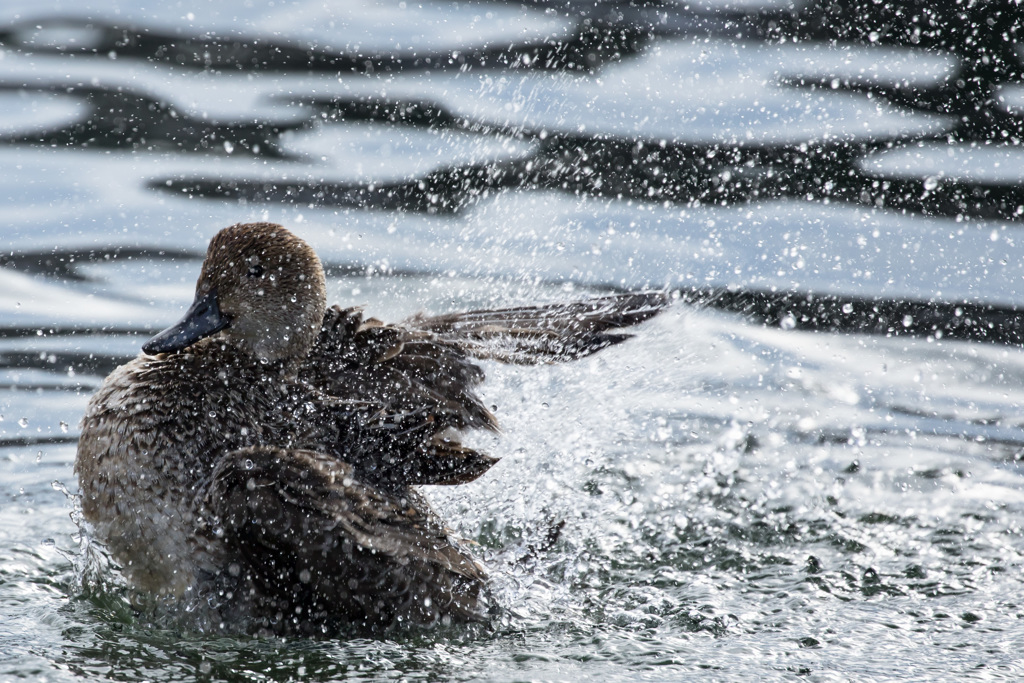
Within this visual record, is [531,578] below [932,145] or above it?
below

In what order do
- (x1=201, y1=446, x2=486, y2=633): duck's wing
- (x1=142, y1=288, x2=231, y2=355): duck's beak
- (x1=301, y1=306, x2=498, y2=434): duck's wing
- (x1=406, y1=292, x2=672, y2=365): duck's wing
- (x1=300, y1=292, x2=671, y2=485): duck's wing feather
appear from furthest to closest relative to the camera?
(x1=406, y1=292, x2=672, y2=365): duck's wing
(x1=301, y1=306, x2=498, y2=434): duck's wing
(x1=142, y1=288, x2=231, y2=355): duck's beak
(x1=300, y1=292, x2=671, y2=485): duck's wing feather
(x1=201, y1=446, x2=486, y2=633): duck's wing

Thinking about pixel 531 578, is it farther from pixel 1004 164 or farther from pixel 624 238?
pixel 1004 164

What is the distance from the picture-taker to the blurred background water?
4.17 metres

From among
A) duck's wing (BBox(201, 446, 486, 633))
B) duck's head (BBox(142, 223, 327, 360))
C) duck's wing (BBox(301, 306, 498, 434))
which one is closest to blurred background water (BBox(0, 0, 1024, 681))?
duck's wing (BBox(201, 446, 486, 633))

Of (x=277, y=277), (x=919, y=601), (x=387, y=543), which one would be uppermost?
(x=277, y=277)

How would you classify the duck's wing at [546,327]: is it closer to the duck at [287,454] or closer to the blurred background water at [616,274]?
the duck at [287,454]

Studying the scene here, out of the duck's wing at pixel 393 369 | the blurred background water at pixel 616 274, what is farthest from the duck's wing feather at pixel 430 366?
the blurred background water at pixel 616 274

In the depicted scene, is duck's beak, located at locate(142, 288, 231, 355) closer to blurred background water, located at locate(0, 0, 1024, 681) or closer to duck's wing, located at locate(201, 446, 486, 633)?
duck's wing, located at locate(201, 446, 486, 633)

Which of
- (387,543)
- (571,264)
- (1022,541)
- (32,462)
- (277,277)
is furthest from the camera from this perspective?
(571,264)

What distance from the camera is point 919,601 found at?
4371 millimetres

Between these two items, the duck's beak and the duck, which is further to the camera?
the duck's beak

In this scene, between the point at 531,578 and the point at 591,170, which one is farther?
the point at 591,170

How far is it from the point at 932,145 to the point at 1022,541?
370cm

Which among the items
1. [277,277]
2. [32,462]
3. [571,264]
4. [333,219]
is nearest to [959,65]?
[571,264]
